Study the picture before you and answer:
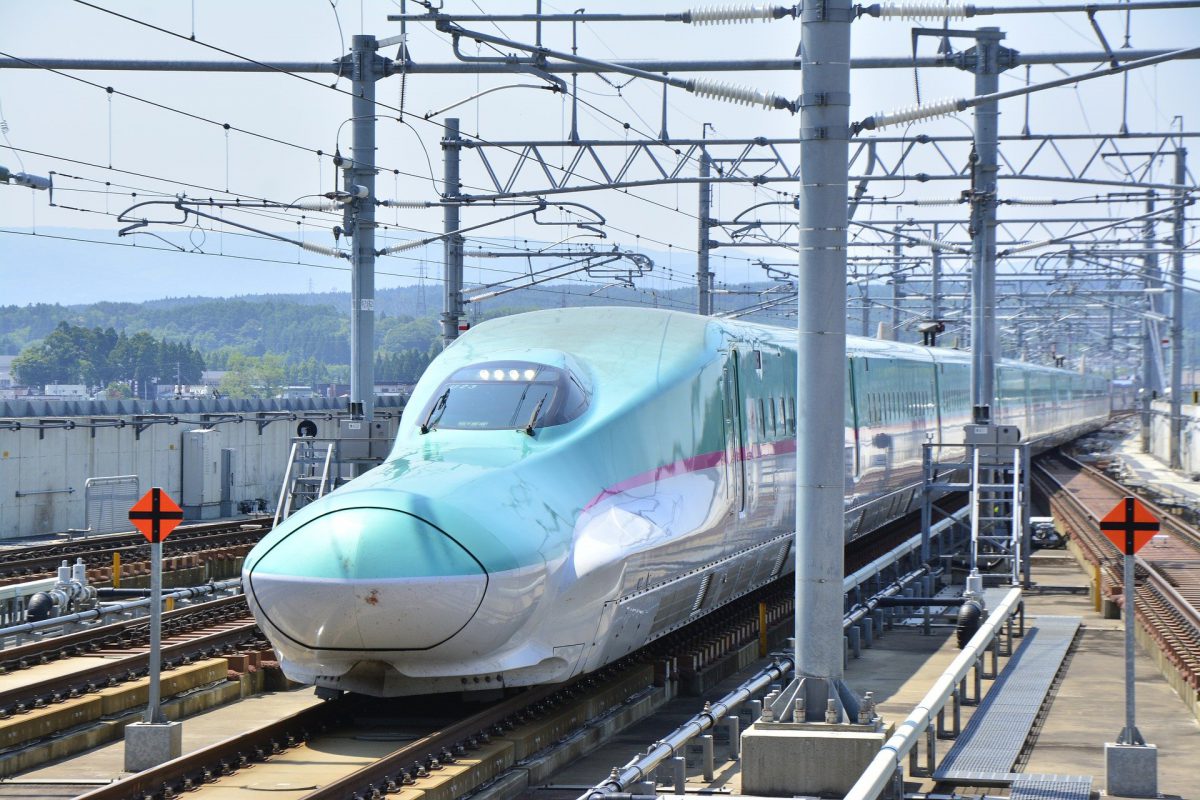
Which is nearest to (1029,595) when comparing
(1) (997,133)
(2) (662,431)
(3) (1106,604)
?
(3) (1106,604)

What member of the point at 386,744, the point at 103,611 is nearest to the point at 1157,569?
the point at 103,611

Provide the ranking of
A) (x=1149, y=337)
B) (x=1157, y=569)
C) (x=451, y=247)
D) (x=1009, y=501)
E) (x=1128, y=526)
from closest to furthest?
(x=1128, y=526) → (x=1009, y=501) → (x=1157, y=569) → (x=451, y=247) → (x=1149, y=337)

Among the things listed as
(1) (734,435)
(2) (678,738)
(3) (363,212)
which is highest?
(3) (363,212)

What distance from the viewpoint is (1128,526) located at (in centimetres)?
1158

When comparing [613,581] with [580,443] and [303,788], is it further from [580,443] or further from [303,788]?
[303,788]

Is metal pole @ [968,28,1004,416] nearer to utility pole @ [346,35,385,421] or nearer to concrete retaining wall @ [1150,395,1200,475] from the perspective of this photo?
utility pole @ [346,35,385,421]

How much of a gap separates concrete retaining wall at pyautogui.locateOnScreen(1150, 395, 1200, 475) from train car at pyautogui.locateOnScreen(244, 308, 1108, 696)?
38.5m

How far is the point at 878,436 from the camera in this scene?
24.7 metres

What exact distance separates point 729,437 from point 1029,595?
407 inches

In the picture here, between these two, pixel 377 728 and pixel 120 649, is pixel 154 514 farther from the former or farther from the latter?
pixel 120 649

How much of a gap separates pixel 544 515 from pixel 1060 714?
5.30 metres

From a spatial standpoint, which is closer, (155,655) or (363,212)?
(155,655)

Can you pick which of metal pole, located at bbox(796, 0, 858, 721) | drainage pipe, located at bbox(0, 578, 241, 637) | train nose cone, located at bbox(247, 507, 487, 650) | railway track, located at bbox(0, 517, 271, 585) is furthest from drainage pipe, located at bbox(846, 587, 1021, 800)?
railway track, located at bbox(0, 517, 271, 585)

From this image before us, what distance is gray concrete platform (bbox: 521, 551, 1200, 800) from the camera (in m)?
11.8
